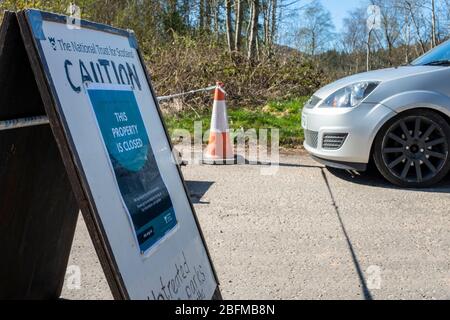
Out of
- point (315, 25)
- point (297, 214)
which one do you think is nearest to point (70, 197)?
point (297, 214)

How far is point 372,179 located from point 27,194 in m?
4.39

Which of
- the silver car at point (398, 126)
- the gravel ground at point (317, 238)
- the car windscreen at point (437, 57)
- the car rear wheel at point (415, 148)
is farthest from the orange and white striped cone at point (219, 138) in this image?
the car windscreen at point (437, 57)

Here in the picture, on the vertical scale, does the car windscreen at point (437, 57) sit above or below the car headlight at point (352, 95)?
above

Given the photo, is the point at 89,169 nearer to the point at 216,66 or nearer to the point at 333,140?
the point at 333,140

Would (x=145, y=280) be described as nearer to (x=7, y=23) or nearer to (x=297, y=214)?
(x=7, y=23)

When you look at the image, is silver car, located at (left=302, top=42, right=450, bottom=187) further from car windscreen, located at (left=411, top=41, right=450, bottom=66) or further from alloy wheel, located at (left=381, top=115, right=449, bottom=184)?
car windscreen, located at (left=411, top=41, right=450, bottom=66)

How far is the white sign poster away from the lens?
171 cm

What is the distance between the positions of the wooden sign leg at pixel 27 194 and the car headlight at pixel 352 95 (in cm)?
365

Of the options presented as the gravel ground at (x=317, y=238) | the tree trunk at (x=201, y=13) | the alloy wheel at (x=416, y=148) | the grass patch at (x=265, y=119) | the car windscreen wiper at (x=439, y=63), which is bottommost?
the grass patch at (x=265, y=119)

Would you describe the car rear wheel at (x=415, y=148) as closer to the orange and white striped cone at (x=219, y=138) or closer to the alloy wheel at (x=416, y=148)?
the alloy wheel at (x=416, y=148)

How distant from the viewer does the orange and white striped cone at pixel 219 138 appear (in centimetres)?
646

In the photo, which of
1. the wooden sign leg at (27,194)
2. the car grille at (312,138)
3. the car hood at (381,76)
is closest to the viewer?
the wooden sign leg at (27,194)

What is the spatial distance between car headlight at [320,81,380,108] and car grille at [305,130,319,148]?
374 mm

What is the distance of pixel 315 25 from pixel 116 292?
49.1 m
